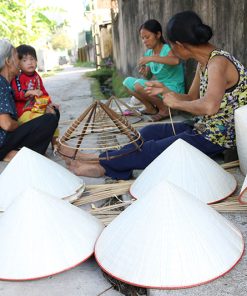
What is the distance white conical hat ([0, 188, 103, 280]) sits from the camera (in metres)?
1.46

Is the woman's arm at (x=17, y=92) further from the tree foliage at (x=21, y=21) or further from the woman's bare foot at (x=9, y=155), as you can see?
the tree foliage at (x=21, y=21)

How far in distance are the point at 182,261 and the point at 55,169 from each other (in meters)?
1.06

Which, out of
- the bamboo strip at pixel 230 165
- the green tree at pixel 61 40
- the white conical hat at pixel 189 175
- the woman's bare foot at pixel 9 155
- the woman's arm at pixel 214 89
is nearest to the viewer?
the white conical hat at pixel 189 175

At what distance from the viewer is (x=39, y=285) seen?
1.44 meters

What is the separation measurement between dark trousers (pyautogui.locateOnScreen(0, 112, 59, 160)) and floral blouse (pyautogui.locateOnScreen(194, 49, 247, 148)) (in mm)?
1116

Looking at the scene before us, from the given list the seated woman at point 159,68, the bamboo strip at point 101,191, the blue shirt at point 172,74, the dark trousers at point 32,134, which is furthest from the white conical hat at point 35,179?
the blue shirt at point 172,74

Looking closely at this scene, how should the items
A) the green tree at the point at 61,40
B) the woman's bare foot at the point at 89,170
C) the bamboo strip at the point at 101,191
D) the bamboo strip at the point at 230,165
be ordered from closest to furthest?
1. the bamboo strip at the point at 101,191
2. the bamboo strip at the point at 230,165
3. the woman's bare foot at the point at 89,170
4. the green tree at the point at 61,40

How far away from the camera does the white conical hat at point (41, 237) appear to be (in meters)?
1.46

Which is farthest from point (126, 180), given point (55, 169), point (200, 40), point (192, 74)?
point (192, 74)

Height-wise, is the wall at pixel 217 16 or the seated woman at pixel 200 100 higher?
the wall at pixel 217 16

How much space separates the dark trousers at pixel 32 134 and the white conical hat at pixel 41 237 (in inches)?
51.5

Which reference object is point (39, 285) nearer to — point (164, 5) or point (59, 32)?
A: point (164, 5)

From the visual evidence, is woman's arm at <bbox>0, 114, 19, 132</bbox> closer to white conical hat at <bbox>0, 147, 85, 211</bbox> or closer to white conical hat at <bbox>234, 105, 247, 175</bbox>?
white conical hat at <bbox>0, 147, 85, 211</bbox>

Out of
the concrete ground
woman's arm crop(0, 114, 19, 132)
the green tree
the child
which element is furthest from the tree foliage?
the green tree
